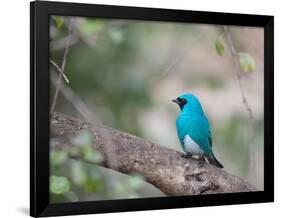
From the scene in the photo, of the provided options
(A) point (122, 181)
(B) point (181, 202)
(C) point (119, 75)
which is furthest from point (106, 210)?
(C) point (119, 75)

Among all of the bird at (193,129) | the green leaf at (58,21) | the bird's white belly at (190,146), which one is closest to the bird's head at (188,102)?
the bird at (193,129)

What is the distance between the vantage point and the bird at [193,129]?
12.7 feet

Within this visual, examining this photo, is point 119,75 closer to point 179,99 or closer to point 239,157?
point 179,99

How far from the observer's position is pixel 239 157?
4.09 metres

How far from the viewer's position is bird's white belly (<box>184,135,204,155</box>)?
3881mm

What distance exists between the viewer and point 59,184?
354 centimetres

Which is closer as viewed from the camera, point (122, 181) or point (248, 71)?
point (122, 181)

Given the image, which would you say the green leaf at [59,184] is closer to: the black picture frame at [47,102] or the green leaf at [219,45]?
the black picture frame at [47,102]

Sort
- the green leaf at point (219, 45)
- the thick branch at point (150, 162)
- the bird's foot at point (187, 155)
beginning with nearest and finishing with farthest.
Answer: the thick branch at point (150, 162) → the bird's foot at point (187, 155) → the green leaf at point (219, 45)

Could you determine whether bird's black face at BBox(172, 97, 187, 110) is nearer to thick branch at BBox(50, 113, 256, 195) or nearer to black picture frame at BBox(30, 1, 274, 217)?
thick branch at BBox(50, 113, 256, 195)

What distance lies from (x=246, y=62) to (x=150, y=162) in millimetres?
820

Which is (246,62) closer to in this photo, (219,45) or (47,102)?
(219,45)

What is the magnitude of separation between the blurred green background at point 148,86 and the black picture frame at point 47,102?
0.12 ft

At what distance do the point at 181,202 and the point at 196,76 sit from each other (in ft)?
2.19
